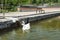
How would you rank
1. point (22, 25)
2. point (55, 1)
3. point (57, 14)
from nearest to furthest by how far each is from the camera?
point (22, 25) → point (57, 14) → point (55, 1)

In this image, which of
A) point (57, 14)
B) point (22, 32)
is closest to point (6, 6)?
point (57, 14)

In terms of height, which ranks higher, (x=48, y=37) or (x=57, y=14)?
(x=48, y=37)

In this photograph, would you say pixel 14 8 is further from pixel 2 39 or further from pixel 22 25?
pixel 2 39

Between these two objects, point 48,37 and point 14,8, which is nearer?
point 48,37

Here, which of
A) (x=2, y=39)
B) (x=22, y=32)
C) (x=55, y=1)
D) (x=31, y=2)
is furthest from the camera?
(x=55, y=1)

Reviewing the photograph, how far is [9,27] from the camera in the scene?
24422 mm

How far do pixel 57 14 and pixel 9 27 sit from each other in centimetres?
1754

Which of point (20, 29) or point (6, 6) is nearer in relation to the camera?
point (20, 29)

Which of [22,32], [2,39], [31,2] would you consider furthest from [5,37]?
[31,2]

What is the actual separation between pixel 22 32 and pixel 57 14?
18.3 metres

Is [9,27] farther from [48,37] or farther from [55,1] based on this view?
[55,1]

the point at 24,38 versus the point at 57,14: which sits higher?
the point at 24,38

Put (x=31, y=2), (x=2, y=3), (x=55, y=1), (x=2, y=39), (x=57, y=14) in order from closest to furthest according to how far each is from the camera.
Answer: (x=2, y=39)
(x=2, y=3)
(x=57, y=14)
(x=31, y=2)
(x=55, y=1)

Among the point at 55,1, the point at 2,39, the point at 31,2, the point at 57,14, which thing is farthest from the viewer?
the point at 55,1
